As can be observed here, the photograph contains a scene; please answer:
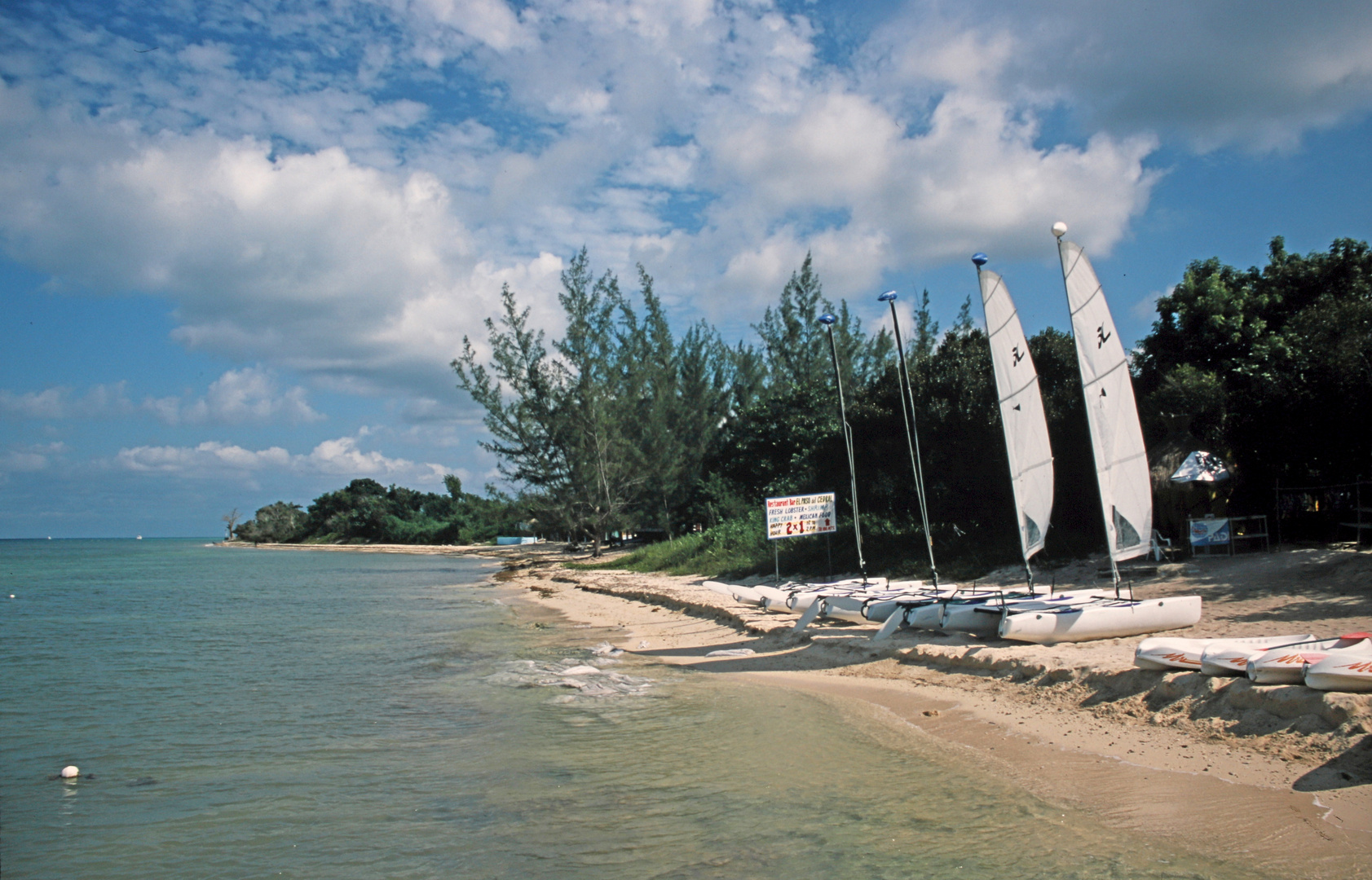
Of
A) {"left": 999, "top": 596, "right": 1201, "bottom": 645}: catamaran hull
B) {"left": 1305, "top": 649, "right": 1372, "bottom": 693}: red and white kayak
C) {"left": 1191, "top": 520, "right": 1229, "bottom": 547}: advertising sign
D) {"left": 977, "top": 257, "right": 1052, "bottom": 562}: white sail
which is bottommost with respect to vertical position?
{"left": 999, "top": 596, "right": 1201, "bottom": 645}: catamaran hull

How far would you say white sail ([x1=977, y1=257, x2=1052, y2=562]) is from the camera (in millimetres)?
13039

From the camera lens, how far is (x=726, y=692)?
1136 cm

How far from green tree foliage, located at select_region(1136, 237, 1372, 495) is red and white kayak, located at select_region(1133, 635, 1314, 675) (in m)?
10.9

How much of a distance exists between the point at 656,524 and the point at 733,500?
581 inches

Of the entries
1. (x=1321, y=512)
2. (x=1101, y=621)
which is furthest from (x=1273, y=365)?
(x=1101, y=621)

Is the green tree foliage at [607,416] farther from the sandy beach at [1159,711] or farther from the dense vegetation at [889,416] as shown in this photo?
the sandy beach at [1159,711]

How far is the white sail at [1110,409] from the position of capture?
1244cm

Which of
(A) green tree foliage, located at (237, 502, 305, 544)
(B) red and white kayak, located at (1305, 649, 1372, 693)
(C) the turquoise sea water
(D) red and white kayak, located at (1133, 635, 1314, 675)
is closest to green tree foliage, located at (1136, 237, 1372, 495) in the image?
(D) red and white kayak, located at (1133, 635, 1314, 675)

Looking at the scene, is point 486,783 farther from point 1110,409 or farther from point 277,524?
point 277,524

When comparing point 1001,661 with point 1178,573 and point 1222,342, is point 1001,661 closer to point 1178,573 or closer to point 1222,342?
point 1178,573

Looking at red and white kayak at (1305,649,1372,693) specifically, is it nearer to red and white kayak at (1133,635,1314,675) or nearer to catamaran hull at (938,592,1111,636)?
red and white kayak at (1133,635,1314,675)

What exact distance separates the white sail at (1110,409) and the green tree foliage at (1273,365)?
23.6ft

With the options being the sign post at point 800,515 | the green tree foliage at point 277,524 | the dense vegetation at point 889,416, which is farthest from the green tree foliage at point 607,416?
the green tree foliage at point 277,524

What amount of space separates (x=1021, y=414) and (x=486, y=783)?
32.3ft
